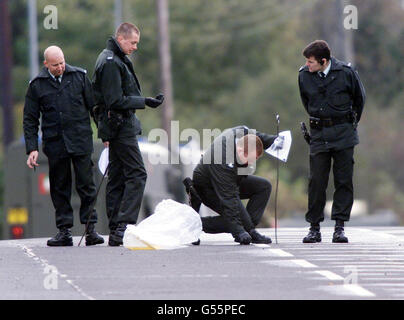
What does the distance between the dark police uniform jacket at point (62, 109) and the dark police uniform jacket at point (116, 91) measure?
0.59 ft

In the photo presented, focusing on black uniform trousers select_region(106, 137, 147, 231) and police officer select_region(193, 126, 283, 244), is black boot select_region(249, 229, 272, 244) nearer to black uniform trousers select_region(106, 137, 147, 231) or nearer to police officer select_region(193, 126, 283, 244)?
police officer select_region(193, 126, 283, 244)

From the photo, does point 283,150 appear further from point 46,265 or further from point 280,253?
point 46,265

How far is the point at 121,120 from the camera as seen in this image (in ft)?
45.2

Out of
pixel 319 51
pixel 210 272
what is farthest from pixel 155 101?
pixel 210 272

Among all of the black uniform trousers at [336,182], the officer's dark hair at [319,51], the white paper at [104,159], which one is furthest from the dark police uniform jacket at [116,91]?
the black uniform trousers at [336,182]

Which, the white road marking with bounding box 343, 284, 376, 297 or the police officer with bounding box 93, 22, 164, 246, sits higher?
the police officer with bounding box 93, 22, 164, 246

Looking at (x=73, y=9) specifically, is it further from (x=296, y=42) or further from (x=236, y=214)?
(x=236, y=214)

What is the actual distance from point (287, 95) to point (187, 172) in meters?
30.6

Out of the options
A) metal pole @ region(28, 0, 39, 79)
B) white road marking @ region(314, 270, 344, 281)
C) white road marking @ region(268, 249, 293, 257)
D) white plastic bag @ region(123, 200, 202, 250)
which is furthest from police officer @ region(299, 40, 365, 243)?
metal pole @ region(28, 0, 39, 79)

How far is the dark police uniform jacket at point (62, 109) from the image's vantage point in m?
13.9

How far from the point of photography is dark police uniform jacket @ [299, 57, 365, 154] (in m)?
13.9

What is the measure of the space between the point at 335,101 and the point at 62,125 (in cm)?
263

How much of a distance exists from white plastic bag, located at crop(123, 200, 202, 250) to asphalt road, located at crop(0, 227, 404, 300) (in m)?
0.18

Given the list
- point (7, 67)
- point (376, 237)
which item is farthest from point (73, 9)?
point (376, 237)
